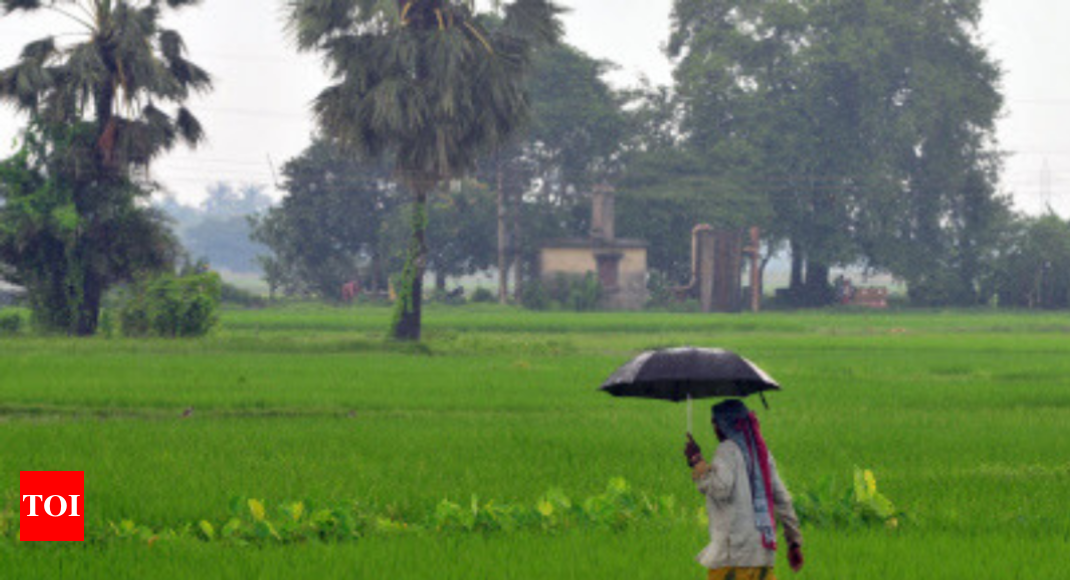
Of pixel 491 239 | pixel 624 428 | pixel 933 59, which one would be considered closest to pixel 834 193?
pixel 933 59

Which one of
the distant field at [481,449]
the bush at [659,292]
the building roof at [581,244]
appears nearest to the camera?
the distant field at [481,449]

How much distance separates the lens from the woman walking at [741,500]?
7.26 m

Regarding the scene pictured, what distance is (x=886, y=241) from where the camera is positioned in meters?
71.2

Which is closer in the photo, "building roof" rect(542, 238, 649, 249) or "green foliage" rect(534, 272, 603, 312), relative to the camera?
→ "green foliage" rect(534, 272, 603, 312)

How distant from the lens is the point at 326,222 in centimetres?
7388

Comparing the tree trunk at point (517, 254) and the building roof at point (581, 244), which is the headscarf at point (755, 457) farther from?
the tree trunk at point (517, 254)

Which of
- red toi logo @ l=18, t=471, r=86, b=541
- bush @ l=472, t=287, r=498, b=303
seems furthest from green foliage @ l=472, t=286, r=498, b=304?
red toi logo @ l=18, t=471, r=86, b=541

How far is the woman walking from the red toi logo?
16.9 feet

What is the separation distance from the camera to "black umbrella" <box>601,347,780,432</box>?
7.41m

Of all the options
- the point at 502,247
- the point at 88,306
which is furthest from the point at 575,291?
the point at 88,306

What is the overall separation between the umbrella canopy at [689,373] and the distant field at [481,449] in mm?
1931

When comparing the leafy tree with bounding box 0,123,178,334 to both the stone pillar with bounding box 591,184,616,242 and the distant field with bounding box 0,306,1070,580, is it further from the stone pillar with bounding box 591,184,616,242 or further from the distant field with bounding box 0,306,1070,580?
the stone pillar with bounding box 591,184,616,242

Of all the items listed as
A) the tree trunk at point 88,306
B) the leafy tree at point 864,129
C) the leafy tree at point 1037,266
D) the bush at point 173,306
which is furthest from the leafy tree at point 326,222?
the bush at point 173,306

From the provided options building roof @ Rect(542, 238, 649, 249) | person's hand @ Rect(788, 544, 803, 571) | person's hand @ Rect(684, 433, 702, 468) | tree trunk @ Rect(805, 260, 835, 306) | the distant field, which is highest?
building roof @ Rect(542, 238, 649, 249)
